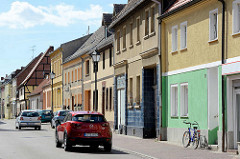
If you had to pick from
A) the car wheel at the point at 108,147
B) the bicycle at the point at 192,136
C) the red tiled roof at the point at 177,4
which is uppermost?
the red tiled roof at the point at 177,4

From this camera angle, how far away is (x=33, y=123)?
4284 centimetres

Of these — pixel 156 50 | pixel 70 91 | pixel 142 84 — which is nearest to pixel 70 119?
pixel 156 50

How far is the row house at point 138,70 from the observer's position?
29.3m

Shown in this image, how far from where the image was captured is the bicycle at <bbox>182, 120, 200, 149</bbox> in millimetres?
21881

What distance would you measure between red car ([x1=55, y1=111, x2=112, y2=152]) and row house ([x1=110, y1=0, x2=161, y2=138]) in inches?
289

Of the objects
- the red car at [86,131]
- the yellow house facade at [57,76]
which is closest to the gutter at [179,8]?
the red car at [86,131]

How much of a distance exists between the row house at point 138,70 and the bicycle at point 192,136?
4690 millimetres

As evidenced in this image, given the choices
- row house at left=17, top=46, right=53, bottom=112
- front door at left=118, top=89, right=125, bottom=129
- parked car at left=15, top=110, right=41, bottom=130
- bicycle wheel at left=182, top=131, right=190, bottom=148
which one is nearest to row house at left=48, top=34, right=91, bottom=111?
parked car at left=15, top=110, right=41, bottom=130

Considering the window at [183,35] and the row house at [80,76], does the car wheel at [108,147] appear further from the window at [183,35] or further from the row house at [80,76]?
the row house at [80,76]

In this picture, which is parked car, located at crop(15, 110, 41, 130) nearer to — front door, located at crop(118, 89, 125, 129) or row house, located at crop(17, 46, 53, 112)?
front door, located at crop(118, 89, 125, 129)

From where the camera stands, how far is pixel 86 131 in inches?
795

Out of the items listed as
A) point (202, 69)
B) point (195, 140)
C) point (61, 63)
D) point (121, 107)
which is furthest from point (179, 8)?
point (61, 63)

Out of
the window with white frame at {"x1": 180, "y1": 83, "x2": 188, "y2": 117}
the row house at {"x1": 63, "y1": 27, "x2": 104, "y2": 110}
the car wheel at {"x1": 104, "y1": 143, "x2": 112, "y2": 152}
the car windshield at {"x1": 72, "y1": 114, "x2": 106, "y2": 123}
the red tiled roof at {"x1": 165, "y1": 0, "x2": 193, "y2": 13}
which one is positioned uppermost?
the red tiled roof at {"x1": 165, "y1": 0, "x2": 193, "y2": 13}

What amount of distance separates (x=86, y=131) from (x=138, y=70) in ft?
39.9
